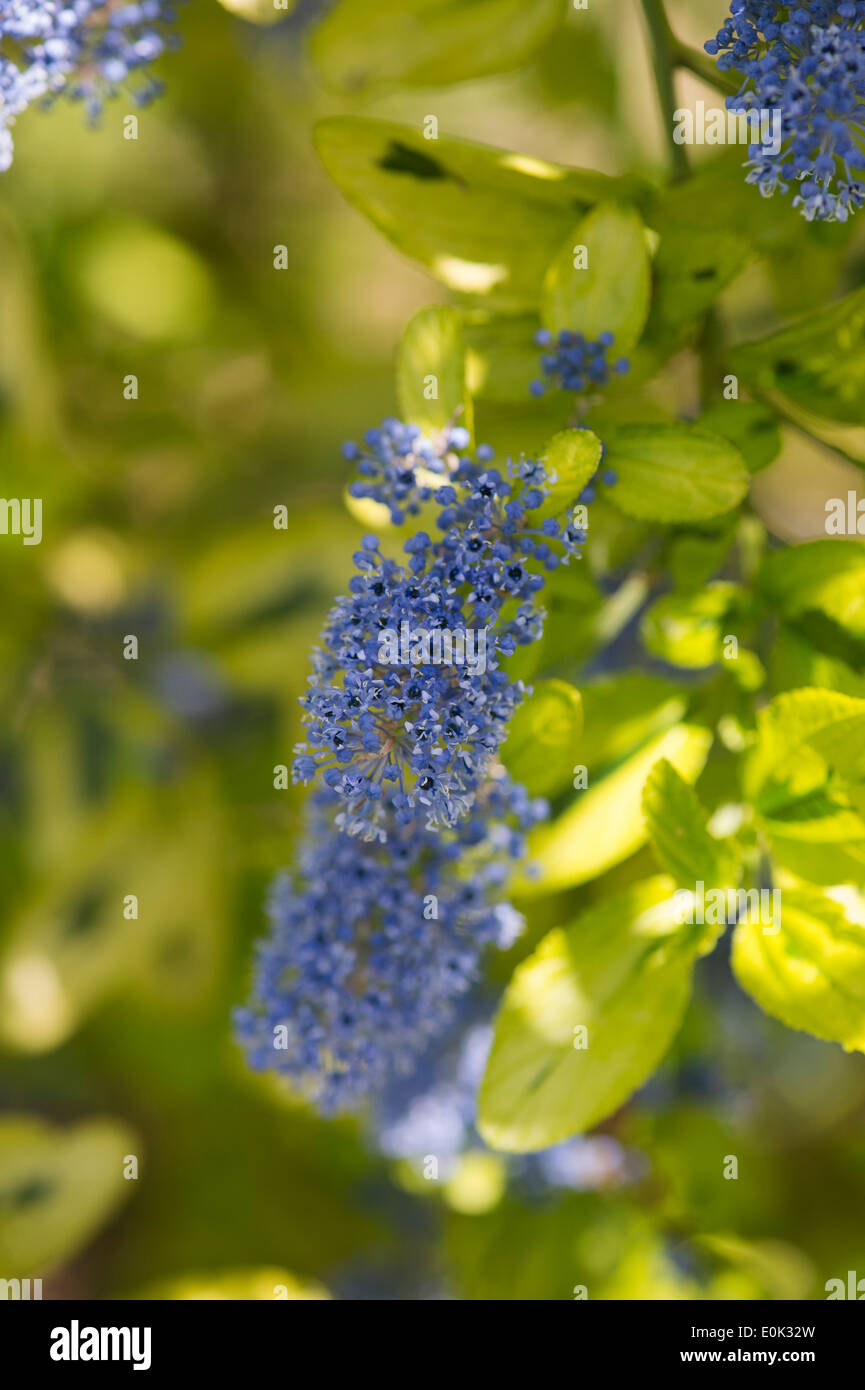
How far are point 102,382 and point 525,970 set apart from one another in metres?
1.07

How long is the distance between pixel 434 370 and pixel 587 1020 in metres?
0.45

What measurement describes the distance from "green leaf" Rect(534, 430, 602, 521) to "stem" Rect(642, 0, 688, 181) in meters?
0.31

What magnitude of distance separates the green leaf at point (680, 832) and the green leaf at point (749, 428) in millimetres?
216

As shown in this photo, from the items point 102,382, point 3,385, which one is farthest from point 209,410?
point 3,385

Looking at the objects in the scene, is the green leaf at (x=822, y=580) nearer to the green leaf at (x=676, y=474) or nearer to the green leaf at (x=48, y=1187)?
the green leaf at (x=676, y=474)

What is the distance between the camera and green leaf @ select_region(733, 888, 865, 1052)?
0.69m

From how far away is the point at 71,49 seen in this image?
0.81m

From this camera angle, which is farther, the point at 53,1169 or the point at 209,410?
the point at 209,410

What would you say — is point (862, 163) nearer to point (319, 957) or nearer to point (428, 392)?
point (428, 392)

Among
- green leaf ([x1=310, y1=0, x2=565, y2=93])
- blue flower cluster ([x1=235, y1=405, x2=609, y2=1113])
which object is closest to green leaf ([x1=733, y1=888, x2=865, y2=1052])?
blue flower cluster ([x1=235, y1=405, x2=609, y2=1113])

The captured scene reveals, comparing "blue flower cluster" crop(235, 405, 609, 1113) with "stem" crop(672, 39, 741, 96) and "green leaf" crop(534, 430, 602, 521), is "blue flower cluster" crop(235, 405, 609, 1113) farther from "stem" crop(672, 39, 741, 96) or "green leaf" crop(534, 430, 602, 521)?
"stem" crop(672, 39, 741, 96)
